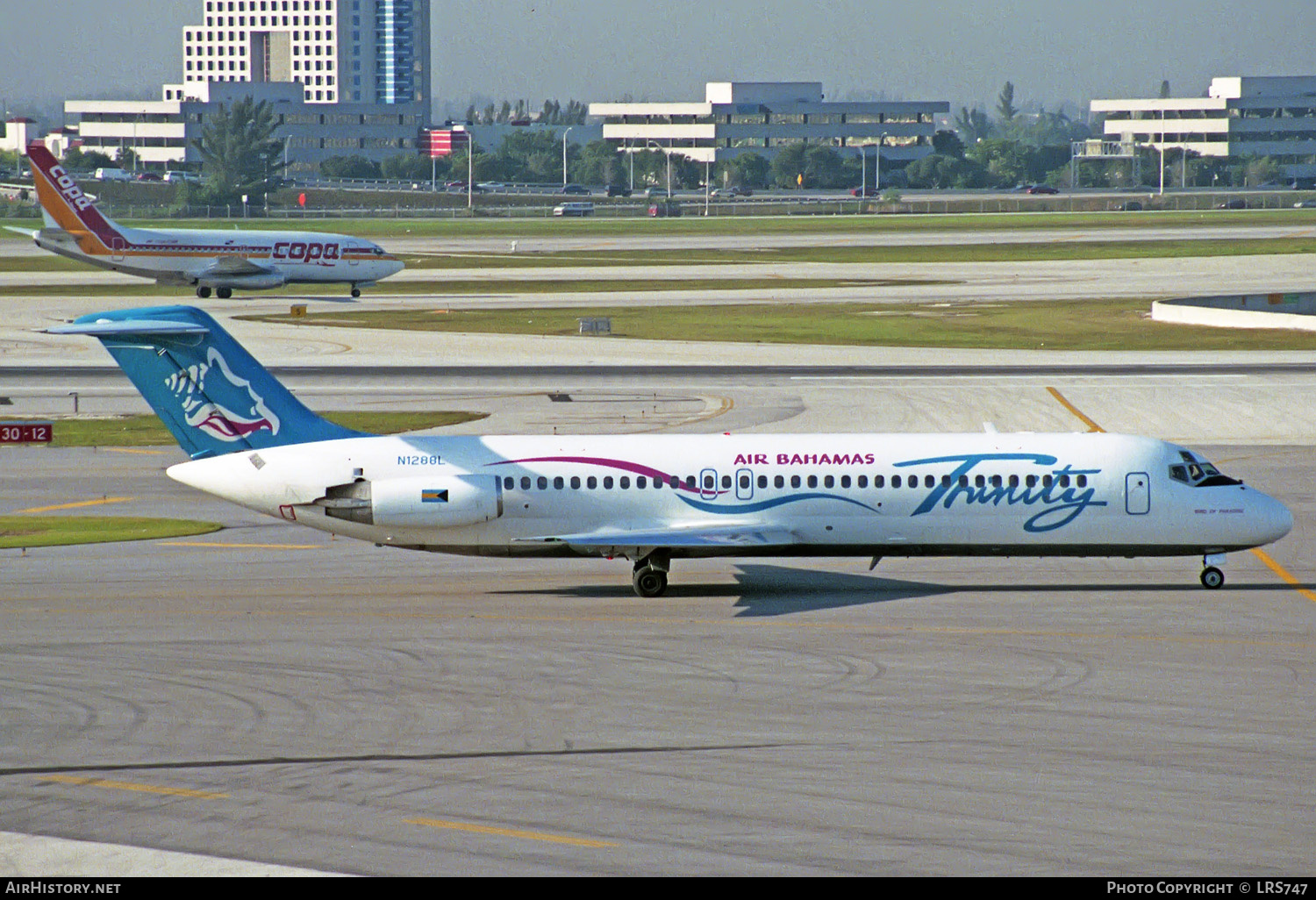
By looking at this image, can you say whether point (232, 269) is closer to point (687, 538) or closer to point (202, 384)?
point (202, 384)

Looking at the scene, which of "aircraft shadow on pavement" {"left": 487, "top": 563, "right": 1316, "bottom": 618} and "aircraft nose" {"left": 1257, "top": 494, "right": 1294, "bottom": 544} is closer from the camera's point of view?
"aircraft shadow on pavement" {"left": 487, "top": 563, "right": 1316, "bottom": 618}

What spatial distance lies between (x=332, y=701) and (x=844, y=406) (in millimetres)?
37739

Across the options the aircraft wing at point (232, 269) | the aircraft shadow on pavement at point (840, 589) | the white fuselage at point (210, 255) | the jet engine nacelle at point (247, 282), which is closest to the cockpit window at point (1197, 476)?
the aircraft shadow on pavement at point (840, 589)

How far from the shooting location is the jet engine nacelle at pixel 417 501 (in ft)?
105

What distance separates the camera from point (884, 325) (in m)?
89.6

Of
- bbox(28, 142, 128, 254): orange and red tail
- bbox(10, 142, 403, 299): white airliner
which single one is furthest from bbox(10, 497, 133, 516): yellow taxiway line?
bbox(28, 142, 128, 254): orange and red tail

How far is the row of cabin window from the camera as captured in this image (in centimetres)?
3244

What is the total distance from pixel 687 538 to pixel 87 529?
55.3 feet

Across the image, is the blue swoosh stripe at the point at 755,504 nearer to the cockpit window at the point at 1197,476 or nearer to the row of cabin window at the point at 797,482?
the row of cabin window at the point at 797,482

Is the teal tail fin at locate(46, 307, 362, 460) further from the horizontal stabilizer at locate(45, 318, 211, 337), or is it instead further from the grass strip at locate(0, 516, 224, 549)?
the grass strip at locate(0, 516, 224, 549)

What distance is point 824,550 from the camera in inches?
1291

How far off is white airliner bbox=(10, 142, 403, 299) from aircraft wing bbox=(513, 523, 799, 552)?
7661 cm

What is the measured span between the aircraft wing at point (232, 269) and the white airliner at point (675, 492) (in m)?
73.9
